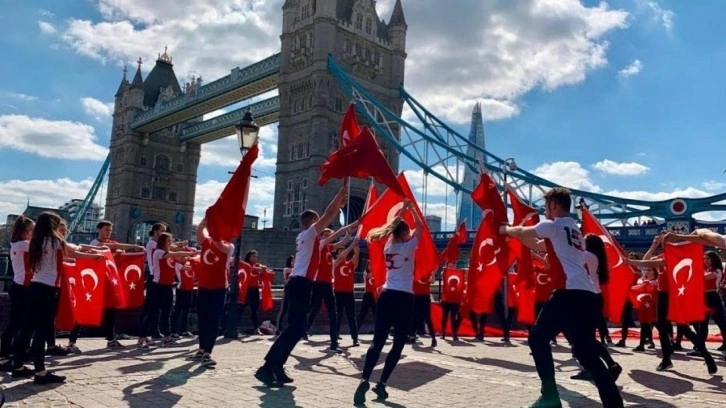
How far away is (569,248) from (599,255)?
134 cm

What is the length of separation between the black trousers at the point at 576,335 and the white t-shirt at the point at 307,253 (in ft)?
9.11

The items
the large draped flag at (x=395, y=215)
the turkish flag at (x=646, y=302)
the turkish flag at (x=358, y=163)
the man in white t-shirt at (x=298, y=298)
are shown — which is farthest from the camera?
the turkish flag at (x=646, y=302)

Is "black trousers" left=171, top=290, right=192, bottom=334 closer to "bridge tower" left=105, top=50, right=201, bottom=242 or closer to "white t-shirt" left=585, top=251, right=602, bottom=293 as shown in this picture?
"white t-shirt" left=585, top=251, right=602, bottom=293

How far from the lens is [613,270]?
10516 millimetres

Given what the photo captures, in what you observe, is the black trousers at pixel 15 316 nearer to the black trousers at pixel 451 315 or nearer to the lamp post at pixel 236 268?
the lamp post at pixel 236 268

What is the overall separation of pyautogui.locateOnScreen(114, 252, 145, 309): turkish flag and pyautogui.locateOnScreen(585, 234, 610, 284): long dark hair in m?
7.69

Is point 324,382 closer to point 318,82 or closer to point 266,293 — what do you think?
point 266,293

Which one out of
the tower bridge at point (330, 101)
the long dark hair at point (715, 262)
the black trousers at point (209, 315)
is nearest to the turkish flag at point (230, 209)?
the black trousers at point (209, 315)

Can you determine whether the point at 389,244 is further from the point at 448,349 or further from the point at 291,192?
the point at 291,192

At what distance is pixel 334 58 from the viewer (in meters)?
56.7

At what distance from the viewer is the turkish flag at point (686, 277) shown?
30.0 feet

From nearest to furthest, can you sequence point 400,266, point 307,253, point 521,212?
1. point 400,266
2. point 307,253
3. point 521,212

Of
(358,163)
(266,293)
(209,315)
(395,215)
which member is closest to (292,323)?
(209,315)

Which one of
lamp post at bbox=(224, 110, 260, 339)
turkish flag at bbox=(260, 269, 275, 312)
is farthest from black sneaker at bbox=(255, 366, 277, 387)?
turkish flag at bbox=(260, 269, 275, 312)
